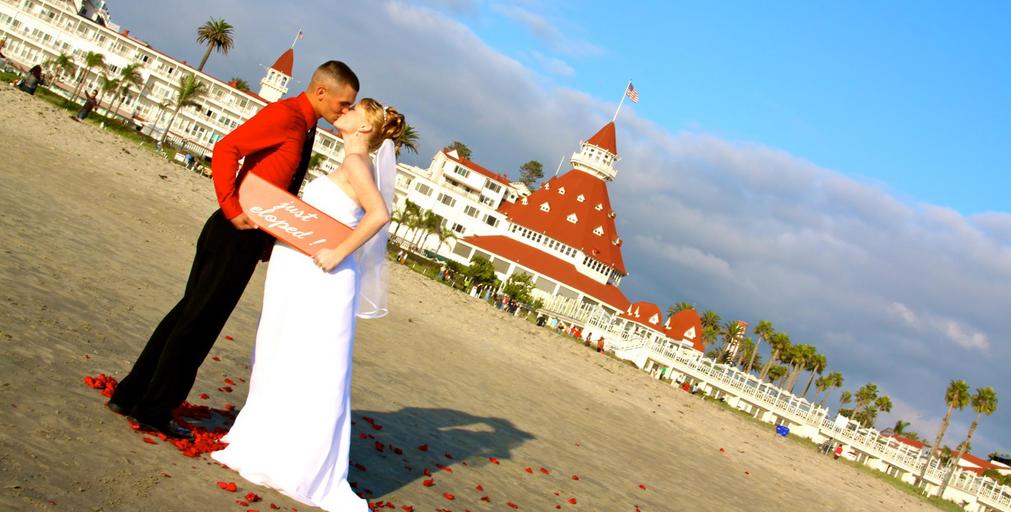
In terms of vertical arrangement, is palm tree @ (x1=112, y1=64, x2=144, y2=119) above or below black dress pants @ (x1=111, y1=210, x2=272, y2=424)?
above

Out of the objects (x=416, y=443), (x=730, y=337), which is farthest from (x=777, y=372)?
(x=416, y=443)

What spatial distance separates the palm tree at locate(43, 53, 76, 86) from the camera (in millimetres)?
75562

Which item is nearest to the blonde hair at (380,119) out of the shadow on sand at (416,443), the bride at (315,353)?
the bride at (315,353)

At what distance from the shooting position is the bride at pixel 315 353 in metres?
6.10

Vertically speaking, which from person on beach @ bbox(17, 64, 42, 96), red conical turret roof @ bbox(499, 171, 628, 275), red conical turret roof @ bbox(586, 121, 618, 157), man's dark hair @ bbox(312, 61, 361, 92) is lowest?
person on beach @ bbox(17, 64, 42, 96)

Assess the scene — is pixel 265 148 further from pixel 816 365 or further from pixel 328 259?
pixel 816 365

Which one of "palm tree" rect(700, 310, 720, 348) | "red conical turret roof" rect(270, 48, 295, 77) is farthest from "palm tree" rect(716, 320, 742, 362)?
"red conical turret roof" rect(270, 48, 295, 77)

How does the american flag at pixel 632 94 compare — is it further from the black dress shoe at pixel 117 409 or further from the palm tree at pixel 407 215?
the black dress shoe at pixel 117 409

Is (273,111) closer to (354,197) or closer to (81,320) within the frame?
(354,197)

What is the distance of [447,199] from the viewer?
91.3 meters

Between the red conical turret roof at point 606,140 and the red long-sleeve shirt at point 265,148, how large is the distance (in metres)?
81.9

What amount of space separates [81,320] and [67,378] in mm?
2495

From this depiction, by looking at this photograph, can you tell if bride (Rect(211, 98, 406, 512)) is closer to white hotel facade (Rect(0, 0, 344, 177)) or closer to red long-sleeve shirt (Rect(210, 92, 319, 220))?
red long-sleeve shirt (Rect(210, 92, 319, 220))

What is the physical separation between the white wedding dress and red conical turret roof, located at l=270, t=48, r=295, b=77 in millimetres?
109772
